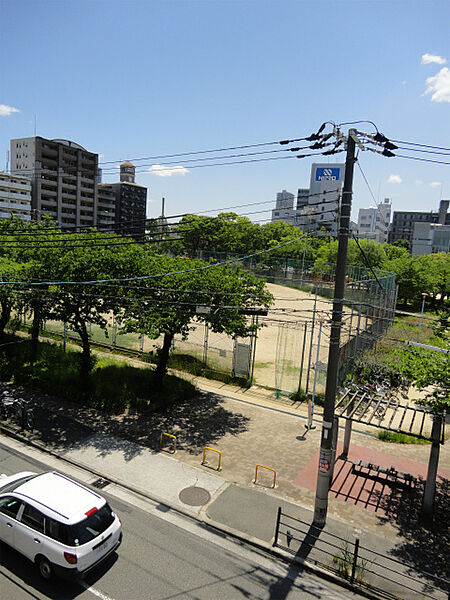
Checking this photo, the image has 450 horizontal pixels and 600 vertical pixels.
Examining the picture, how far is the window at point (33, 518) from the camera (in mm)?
7832

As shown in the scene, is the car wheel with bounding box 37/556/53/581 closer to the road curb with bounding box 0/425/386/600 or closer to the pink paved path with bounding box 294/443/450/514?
the road curb with bounding box 0/425/386/600

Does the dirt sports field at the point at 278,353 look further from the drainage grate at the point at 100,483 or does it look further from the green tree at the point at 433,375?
the drainage grate at the point at 100,483

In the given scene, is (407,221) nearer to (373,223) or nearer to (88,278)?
(373,223)

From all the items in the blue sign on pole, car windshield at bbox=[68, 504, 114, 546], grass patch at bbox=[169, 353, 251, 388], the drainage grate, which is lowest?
the drainage grate

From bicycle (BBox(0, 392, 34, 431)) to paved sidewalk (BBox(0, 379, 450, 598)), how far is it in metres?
0.55

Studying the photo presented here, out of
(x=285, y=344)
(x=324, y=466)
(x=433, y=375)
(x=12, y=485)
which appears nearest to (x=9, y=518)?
(x=12, y=485)

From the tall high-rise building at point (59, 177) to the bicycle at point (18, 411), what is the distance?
60.6 meters

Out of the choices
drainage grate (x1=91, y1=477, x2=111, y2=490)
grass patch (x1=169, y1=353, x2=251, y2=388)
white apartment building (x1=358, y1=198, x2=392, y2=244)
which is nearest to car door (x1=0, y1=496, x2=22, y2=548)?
drainage grate (x1=91, y1=477, x2=111, y2=490)

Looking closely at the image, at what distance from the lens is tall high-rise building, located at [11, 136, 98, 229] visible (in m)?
73.7

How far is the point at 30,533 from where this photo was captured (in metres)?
7.87

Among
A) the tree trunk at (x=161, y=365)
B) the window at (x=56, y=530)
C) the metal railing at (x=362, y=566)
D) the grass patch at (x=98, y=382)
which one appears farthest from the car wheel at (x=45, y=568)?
the tree trunk at (x=161, y=365)

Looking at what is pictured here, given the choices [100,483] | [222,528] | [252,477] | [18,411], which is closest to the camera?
[222,528]

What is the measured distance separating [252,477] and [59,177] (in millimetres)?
77140

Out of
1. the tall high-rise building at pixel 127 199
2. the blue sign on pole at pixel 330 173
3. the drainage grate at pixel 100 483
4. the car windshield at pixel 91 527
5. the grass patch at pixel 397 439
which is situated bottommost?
the drainage grate at pixel 100 483
